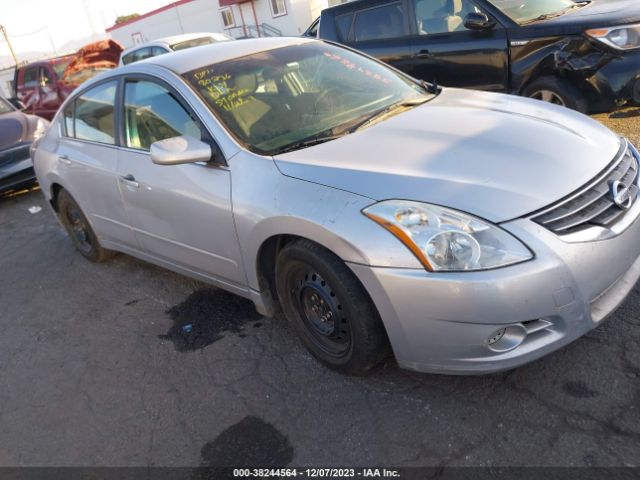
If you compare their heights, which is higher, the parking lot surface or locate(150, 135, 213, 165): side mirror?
locate(150, 135, 213, 165): side mirror

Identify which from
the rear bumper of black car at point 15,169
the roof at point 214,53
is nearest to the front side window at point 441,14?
the roof at point 214,53

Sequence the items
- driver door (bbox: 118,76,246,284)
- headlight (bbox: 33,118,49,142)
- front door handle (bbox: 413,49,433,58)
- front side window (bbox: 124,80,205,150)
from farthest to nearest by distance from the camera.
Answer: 1. headlight (bbox: 33,118,49,142)
2. front door handle (bbox: 413,49,433,58)
3. front side window (bbox: 124,80,205,150)
4. driver door (bbox: 118,76,246,284)

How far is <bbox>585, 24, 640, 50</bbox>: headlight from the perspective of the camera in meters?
5.06

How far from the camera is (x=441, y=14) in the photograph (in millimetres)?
6227

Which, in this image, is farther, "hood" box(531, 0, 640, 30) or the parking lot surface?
"hood" box(531, 0, 640, 30)

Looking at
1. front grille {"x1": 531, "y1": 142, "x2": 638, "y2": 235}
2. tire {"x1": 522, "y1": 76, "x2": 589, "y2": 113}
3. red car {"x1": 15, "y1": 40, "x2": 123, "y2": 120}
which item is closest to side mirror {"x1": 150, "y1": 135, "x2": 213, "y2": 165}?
front grille {"x1": 531, "y1": 142, "x2": 638, "y2": 235}

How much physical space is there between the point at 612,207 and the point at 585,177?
0.57 feet

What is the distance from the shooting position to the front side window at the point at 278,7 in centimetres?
2777

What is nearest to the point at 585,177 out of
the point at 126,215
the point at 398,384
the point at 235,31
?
the point at 398,384

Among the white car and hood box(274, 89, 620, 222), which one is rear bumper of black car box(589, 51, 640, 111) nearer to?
hood box(274, 89, 620, 222)

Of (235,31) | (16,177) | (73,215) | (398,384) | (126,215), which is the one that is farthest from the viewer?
(235,31)

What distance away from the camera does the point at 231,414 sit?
8.79 ft

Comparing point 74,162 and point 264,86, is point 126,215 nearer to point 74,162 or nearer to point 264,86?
point 74,162

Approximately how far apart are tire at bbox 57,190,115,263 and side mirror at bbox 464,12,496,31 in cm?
429
